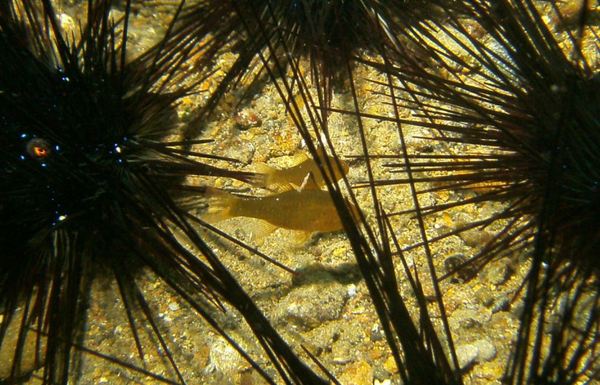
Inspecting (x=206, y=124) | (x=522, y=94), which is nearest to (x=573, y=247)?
(x=522, y=94)

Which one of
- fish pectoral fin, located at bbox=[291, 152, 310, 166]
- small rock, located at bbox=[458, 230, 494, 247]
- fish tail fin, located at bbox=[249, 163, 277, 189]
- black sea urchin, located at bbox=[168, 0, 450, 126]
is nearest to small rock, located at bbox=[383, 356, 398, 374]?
small rock, located at bbox=[458, 230, 494, 247]

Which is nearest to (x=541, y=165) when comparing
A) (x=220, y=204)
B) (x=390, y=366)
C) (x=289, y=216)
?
(x=390, y=366)

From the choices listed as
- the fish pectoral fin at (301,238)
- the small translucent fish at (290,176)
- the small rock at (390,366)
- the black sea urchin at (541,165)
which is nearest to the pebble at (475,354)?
the black sea urchin at (541,165)

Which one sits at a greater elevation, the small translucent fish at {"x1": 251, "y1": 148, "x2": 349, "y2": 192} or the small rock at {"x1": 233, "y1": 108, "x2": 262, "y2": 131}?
the small rock at {"x1": 233, "y1": 108, "x2": 262, "y2": 131}

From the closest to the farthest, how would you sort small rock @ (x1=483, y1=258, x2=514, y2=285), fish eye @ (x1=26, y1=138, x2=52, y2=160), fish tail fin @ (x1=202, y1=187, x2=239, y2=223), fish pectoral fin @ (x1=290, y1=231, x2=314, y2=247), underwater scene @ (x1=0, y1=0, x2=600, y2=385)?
underwater scene @ (x1=0, y1=0, x2=600, y2=385) < fish eye @ (x1=26, y1=138, x2=52, y2=160) < small rock @ (x1=483, y1=258, x2=514, y2=285) < fish tail fin @ (x1=202, y1=187, x2=239, y2=223) < fish pectoral fin @ (x1=290, y1=231, x2=314, y2=247)

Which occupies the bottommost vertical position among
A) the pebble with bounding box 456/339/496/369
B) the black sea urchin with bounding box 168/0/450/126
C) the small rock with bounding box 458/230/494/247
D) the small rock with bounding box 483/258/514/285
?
the pebble with bounding box 456/339/496/369

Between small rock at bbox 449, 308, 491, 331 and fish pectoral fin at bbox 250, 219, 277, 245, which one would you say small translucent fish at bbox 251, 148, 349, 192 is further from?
small rock at bbox 449, 308, 491, 331

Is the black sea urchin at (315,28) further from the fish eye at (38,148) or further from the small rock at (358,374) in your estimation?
the small rock at (358,374)
